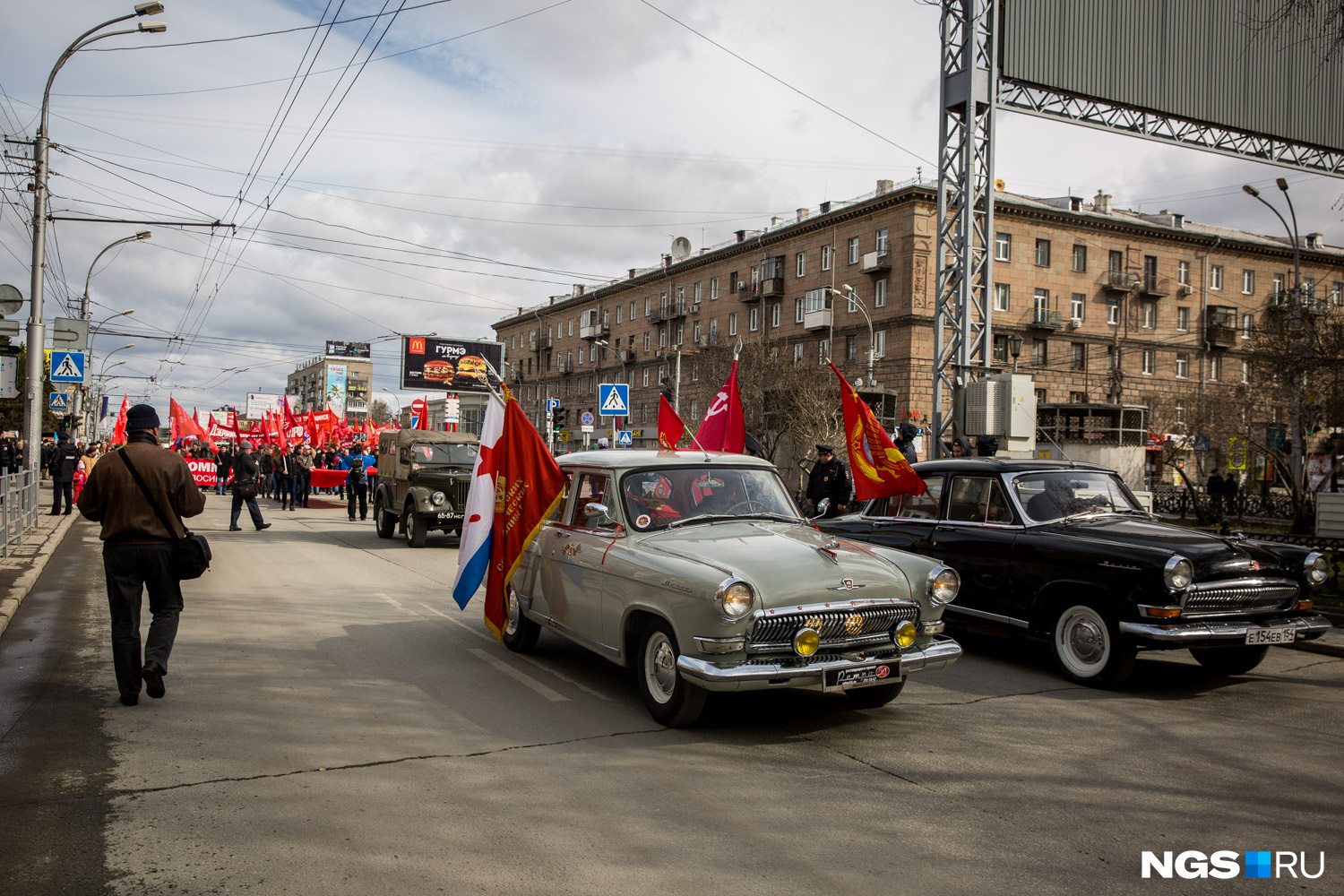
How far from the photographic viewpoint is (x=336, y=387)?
121875 mm

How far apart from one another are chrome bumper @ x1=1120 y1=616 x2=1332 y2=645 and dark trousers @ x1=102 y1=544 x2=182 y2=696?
21.5 ft

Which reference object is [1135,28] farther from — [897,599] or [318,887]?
[318,887]

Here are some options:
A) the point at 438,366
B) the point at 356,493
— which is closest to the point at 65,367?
the point at 356,493

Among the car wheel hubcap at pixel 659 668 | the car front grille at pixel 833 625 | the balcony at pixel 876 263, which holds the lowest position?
the car wheel hubcap at pixel 659 668

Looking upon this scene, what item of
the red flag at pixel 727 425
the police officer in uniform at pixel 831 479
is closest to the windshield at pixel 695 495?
the red flag at pixel 727 425

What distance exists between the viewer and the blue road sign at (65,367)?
1948 centimetres

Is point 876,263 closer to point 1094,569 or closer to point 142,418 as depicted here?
point 1094,569

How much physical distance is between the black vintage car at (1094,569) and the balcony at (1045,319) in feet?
156

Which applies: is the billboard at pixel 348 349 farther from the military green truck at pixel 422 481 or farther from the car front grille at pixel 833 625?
the car front grille at pixel 833 625

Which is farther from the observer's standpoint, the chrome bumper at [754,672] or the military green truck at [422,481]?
the military green truck at [422,481]

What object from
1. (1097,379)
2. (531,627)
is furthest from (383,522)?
(1097,379)

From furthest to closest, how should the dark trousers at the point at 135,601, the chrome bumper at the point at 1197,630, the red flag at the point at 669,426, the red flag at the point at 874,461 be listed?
1. the red flag at the point at 669,426
2. the red flag at the point at 874,461
3. the chrome bumper at the point at 1197,630
4. the dark trousers at the point at 135,601

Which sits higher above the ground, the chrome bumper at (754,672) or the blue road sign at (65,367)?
the blue road sign at (65,367)

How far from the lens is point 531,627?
823 centimetres
